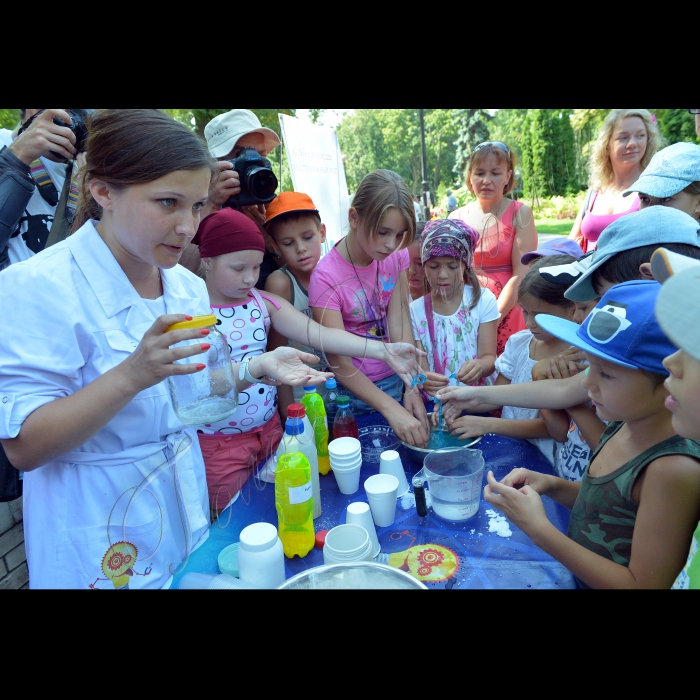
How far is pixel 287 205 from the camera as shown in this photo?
2.40 metres

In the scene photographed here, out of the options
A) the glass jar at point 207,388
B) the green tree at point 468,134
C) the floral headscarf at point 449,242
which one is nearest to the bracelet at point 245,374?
the glass jar at point 207,388

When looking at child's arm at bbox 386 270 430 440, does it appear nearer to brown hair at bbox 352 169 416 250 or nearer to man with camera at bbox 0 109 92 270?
brown hair at bbox 352 169 416 250

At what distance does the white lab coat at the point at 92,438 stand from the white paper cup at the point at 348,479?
61 centimetres

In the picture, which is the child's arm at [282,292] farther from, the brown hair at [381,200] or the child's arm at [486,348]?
the child's arm at [486,348]

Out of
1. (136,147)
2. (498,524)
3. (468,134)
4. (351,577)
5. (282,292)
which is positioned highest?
(468,134)

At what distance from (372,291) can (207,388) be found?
1201 millimetres

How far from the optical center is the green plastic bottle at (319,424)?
192 centimetres

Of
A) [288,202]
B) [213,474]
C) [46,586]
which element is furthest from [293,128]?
[46,586]

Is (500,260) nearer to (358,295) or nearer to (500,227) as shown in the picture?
(500,227)

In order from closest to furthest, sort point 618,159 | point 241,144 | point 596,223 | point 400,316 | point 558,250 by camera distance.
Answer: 1. point 558,250
2. point 400,316
3. point 241,144
4. point 596,223
5. point 618,159

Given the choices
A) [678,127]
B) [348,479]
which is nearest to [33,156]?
[348,479]

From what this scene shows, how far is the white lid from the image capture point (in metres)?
1.27

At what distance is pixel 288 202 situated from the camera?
7.92ft
